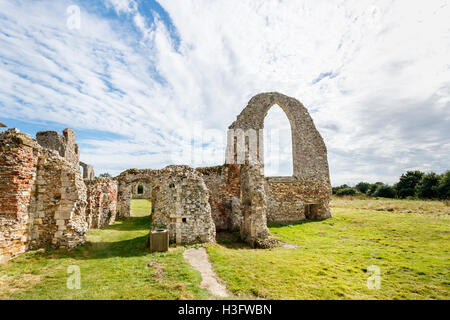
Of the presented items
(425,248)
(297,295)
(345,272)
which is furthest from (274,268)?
(425,248)

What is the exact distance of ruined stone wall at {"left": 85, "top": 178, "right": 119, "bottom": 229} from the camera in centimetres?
1226

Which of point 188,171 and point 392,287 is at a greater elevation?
point 188,171

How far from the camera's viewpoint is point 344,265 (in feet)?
23.4

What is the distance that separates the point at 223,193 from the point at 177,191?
5.12 meters

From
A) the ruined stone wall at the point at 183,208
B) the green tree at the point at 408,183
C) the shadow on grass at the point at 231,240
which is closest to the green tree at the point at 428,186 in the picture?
the green tree at the point at 408,183

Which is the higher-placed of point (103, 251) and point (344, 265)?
point (103, 251)

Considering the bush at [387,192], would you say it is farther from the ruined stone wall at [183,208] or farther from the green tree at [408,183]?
the ruined stone wall at [183,208]

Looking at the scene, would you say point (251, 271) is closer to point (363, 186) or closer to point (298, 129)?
point (298, 129)

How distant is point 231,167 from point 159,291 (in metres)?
10.2

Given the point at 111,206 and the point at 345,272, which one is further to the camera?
the point at 111,206

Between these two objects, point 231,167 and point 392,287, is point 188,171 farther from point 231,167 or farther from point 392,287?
point 392,287

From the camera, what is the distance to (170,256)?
754 centimetres

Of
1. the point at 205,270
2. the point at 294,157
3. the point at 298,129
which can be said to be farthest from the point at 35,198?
the point at 298,129

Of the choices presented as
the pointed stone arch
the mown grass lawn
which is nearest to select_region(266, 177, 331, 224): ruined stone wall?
the pointed stone arch
